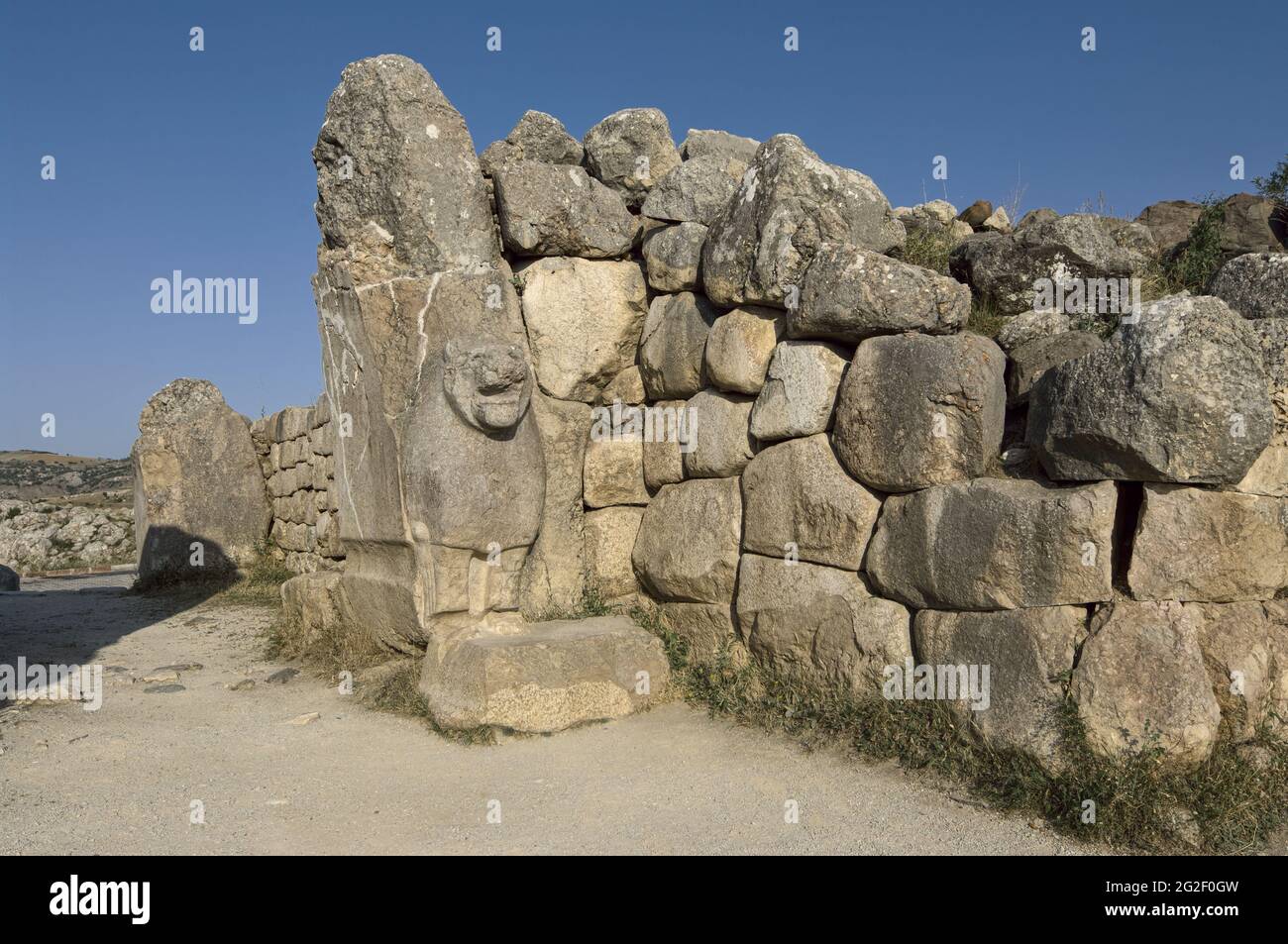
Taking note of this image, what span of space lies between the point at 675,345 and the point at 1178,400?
8.88ft

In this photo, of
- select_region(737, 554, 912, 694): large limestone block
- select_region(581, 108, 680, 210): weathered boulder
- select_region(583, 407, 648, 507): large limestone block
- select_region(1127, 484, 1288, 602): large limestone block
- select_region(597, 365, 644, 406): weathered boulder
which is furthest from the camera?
select_region(581, 108, 680, 210): weathered boulder

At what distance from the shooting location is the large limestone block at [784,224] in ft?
16.0

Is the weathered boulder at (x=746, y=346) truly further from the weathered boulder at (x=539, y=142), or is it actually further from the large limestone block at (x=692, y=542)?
the weathered boulder at (x=539, y=142)

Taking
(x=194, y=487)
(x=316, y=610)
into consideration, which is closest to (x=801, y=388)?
(x=316, y=610)

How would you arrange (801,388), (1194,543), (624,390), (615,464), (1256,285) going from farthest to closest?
(624,390) → (615,464) → (801,388) → (1256,285) → (1194,543)

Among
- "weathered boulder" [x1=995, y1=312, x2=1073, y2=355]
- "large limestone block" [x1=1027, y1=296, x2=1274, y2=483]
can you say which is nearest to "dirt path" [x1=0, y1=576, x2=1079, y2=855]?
"large limestone block" [x1=1027, y1=296, x2=1274, y2=483]

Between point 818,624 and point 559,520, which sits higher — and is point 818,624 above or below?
below

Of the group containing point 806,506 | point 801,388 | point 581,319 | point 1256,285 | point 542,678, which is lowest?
point 542,678

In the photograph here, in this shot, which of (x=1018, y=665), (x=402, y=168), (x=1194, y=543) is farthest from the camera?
(x=402, y=168)

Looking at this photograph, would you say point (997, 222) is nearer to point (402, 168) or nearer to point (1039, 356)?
point (1039, 356)

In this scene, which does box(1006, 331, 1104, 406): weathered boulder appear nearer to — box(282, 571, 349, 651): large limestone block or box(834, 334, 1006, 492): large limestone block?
box(834, 334, 1006, 492): large limestone block

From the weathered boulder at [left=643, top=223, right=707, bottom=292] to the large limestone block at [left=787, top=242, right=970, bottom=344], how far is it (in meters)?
1.06

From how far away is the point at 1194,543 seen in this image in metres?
3.78

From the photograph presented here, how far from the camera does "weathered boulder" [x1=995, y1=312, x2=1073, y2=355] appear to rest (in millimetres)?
4680
